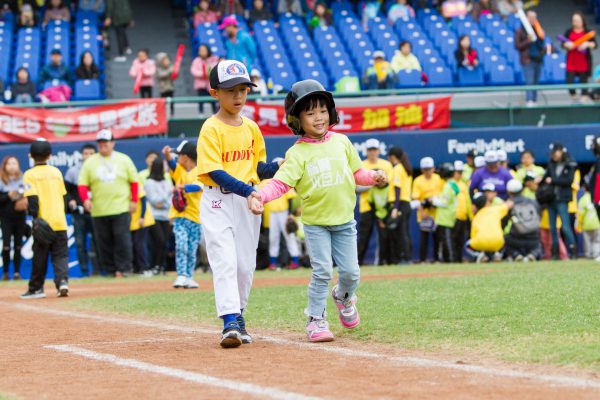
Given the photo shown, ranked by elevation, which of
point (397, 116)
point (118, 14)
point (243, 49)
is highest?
point (118, 14)

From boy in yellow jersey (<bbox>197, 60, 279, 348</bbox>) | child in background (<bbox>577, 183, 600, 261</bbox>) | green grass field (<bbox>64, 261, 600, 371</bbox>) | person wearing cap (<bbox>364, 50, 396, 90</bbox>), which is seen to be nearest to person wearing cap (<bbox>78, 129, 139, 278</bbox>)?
green grass field (<bbox>64, 261, 600, 371</bbox>)

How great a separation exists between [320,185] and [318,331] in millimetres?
1055

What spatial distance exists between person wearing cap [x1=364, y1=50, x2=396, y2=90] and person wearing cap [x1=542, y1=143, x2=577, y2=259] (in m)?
5.42

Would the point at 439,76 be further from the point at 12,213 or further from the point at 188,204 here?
the point at 188,204

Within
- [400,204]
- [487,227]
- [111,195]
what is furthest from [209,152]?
[400,204]

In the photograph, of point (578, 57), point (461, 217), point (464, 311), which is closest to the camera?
point (464, 311)

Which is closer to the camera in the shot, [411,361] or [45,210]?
[411,361]

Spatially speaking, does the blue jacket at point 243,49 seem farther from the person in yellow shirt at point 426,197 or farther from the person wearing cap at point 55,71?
the person in yellow shirt at point 426,197

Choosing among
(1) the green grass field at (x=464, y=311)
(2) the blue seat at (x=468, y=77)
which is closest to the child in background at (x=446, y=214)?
(1) the green grass field at (x=464, y=311)

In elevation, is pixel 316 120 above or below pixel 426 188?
above

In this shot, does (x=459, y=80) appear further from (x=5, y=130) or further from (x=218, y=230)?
(x=218, y=230)

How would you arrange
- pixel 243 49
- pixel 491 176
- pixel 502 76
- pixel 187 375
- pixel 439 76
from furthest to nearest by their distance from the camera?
pixel 502 76 < pixel 439 76 < pixel 243 49 < pixel 491 176 < pixel 187 375

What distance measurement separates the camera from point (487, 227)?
18828 mm

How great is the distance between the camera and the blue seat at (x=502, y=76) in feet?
85.2
